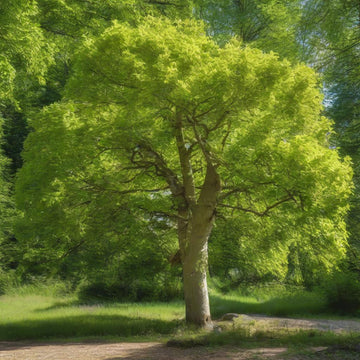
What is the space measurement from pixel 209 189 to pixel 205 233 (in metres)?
1.05

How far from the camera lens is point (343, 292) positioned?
52.3 ft

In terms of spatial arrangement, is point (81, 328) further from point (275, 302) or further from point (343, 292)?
point (343, 292)

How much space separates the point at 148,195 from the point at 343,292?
828 centimetres

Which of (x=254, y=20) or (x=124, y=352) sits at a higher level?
(x=254, y=20)

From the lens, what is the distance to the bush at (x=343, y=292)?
15.5 m

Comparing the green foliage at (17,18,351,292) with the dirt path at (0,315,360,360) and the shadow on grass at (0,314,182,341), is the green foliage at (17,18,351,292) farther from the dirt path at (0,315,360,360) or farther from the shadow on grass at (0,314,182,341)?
the dirt path at (0,315,360,360)

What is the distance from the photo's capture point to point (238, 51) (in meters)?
8.78

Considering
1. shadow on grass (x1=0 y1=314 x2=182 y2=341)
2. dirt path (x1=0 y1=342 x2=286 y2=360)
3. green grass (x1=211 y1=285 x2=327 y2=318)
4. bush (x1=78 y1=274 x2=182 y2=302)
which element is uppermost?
bush (x1=78 y1=274 x2=182 y2=302)

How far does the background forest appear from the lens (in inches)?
384

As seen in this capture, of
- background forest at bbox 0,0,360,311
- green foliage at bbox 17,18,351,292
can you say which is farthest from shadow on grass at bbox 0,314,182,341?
green foliage at bbox 17,18,351,292

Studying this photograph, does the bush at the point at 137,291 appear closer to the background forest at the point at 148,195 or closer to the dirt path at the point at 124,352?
the background forest at the point at 148,195

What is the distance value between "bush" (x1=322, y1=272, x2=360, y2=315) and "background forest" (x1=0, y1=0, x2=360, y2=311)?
6cm

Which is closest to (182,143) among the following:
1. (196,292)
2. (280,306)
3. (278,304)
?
(196,292)

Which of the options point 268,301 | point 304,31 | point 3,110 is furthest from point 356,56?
point 3,110
